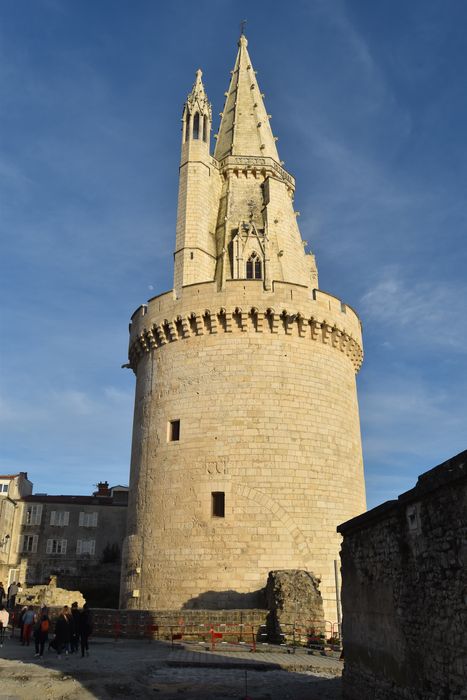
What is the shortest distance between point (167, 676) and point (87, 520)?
2950 centimetres

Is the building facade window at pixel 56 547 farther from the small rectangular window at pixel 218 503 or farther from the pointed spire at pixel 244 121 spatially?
the pointed spire at pixel 244 121

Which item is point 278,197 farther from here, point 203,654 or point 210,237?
point 203,654

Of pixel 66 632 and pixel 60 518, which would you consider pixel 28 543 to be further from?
pixel 66 632

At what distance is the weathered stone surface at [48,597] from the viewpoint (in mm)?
18812

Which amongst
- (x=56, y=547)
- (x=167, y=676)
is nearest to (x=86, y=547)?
(x=56, y=547)

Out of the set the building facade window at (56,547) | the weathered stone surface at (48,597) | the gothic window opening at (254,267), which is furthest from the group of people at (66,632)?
the building facade window at (56,547)

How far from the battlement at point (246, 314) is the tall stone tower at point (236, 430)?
0.05 meters

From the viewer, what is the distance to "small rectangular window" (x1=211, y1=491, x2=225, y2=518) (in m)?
17.3

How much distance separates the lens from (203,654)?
42.0ft

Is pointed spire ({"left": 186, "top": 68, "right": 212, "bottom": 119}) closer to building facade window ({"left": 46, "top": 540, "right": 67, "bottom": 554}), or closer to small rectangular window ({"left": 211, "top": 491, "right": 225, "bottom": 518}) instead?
small rectangular window ({"left": 211, "top": 491, "right": 225, "bottom": 518})

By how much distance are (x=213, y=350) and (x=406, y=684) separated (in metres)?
12.8

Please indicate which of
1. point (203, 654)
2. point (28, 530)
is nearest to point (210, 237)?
point (203, 654)

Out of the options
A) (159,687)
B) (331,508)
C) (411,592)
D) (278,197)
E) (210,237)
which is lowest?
(159,687)

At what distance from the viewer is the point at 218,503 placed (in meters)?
17.5
